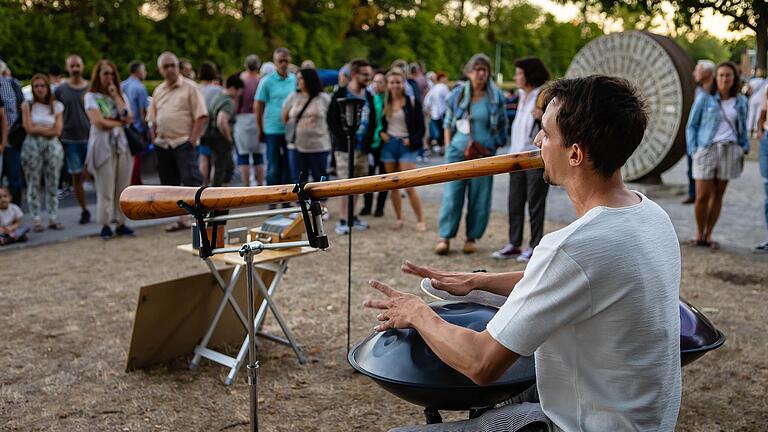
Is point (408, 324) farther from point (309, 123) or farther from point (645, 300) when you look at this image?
point (309, 123)

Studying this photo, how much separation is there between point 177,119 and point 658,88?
657cm

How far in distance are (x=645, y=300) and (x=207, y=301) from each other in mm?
3199

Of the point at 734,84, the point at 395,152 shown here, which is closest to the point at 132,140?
the point at 395,152

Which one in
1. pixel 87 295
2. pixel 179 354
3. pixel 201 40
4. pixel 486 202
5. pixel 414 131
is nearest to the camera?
pixel 179 354

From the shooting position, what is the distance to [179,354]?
14.7 feet

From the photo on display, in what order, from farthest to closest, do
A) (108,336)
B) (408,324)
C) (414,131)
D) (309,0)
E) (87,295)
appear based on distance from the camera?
(309,0) → (414,131) → (87,295) → (108,336) → (408,324)

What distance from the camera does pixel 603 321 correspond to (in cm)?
175

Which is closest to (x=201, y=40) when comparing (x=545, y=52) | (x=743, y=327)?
(x=743, y=327)

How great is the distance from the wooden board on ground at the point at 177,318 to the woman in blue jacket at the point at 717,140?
14.8 ft

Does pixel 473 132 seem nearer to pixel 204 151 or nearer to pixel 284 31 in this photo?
pixel 204 151

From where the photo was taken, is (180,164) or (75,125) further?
(75,125)

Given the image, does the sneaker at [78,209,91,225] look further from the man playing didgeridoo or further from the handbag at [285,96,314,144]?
the man playing didgeridoo

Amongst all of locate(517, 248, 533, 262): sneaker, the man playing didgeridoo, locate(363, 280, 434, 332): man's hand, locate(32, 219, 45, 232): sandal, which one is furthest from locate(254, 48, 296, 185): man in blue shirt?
the man playing didgeridoo

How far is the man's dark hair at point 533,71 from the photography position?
6578 mm
